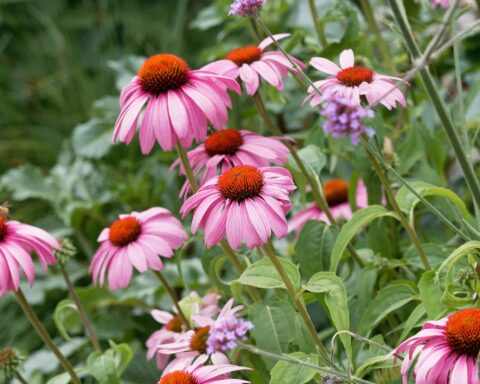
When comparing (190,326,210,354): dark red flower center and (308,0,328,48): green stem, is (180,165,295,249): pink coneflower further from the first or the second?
(308,0,328,48): green stem

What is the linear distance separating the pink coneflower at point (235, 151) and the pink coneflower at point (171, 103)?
0.07 metres

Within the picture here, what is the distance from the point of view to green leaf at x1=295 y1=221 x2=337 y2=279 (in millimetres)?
934

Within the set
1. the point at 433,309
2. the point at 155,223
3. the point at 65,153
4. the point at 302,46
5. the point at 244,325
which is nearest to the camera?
the point at 244,325

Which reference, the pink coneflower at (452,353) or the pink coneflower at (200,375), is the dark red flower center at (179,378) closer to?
the pink coneflower at (200,375)

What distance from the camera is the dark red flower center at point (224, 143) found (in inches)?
36.2

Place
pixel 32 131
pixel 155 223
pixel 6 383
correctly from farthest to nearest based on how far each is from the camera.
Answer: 1. pixel 32 131
2. pixel 6 383
3. pixel 155 223

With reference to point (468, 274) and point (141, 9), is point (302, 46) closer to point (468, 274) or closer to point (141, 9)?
point (468, 274)

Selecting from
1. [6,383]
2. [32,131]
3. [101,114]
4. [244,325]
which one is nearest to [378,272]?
[244,325]

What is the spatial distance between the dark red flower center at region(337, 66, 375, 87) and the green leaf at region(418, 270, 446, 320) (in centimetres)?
20

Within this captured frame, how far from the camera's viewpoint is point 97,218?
1.75 m

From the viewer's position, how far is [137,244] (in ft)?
Result: 3.10

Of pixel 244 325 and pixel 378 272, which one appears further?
pixel 378 272

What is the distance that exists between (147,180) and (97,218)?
0.14 metres

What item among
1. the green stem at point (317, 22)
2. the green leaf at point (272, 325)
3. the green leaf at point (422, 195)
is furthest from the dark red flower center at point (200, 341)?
the green stem at point (317, 22)
